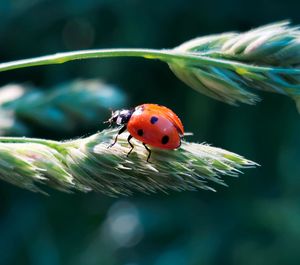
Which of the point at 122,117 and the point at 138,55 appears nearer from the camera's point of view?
the point at 138,55

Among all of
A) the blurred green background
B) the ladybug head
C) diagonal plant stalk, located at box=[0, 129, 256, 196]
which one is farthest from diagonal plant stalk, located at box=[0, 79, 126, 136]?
the blurred green background

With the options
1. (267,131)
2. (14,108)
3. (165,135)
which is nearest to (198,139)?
(267,131)

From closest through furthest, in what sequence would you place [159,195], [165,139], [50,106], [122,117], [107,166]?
[107,166]
[165,139]
[122,117]
[50,106]
[159,195]

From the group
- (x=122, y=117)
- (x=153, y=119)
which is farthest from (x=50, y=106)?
(x=153, y=119)

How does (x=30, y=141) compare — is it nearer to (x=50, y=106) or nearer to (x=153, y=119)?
(x=153, y=119)

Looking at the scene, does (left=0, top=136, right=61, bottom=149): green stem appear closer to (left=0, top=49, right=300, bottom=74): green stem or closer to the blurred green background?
(left=0, top=49, right=300, bottom=74): green stem

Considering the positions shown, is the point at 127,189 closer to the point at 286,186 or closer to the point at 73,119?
the point at 73,119

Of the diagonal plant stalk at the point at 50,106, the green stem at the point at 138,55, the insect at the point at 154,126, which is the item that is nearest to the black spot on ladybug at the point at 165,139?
the insect at the point at 154,126

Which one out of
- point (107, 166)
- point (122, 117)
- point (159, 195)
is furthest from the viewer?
point (159, 195)

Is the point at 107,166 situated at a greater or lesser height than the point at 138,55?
lesser
